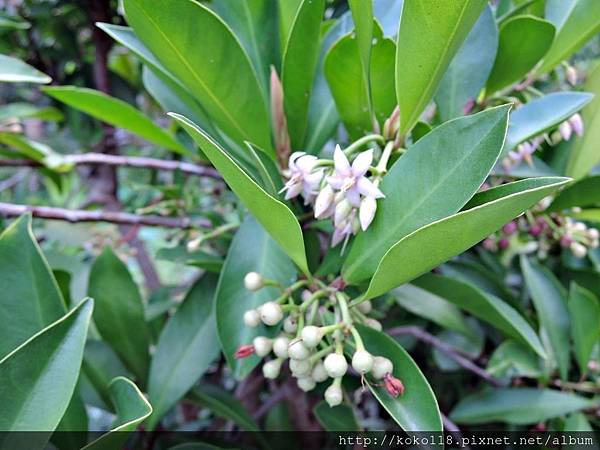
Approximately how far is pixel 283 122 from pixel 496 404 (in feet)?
2.14

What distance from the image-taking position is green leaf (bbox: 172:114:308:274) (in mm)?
446

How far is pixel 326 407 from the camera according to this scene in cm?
79

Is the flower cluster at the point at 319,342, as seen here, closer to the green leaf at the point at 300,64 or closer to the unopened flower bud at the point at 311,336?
the unopened flower bud at the point at 311,336

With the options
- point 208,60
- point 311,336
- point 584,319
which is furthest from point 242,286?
point 584,319

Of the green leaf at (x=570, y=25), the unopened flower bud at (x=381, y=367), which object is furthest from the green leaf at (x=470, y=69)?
the unopened flower bud at (x=381, y=367)

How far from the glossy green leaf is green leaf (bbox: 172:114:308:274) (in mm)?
433

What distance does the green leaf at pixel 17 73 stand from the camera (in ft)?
2.40

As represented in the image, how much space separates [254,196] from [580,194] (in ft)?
2.00

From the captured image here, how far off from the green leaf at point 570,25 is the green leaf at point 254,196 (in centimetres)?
53

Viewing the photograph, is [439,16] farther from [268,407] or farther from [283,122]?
[268,407]

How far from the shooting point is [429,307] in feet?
3.10

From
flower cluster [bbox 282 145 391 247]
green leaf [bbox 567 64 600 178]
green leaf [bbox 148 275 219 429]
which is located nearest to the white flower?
flower cluster [bbox 282 145 391 247]

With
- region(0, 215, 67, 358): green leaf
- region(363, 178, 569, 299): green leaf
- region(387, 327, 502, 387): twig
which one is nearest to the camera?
region(363, 178, 569, 299): green leaf

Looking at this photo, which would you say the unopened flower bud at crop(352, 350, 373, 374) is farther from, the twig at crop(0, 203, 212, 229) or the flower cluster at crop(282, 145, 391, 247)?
the twig at crop(0, 203, 212, 229)
